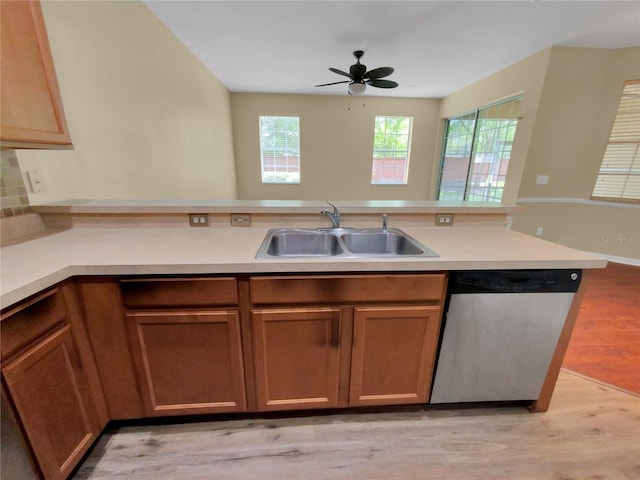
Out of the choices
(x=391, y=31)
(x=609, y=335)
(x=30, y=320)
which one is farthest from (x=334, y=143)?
(x=30, y=320)

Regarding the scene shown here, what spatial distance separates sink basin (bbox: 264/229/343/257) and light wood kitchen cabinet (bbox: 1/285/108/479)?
38.0 inches

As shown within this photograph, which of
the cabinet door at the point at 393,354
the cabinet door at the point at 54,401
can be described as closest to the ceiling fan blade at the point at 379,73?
the cabinet door at the point at 393,354

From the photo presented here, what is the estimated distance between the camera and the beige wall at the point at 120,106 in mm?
1569

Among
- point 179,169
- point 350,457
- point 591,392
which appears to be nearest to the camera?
point 350,457

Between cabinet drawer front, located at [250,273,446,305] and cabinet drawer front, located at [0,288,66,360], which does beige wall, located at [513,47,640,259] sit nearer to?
cabinet drawer front, located at [250,273,446,305]

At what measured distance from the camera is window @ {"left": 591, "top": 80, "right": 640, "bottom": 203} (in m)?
3.30

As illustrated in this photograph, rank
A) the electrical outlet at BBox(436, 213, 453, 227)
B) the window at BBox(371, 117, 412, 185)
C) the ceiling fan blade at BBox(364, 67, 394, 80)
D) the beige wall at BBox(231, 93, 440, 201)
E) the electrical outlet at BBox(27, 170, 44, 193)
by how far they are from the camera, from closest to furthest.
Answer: the electrical outlet at BBox(27, 170, 44, 193) → the electrical outlet at BBox(436, 213, 453, 227) → the ceiling fan blade at BBox(364, 67, 394, 80) → the beige wall at BBox(231, 93, 440, 201) → the window at BBox(371, 117, 412, 185)

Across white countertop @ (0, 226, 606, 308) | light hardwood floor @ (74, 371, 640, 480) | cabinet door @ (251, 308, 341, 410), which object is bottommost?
light hardwood floor @ (74, 371, 640, 480)

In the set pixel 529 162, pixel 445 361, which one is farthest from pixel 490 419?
pixel 529 162

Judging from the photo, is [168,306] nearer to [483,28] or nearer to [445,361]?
[445,361]

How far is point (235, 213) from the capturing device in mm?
1620

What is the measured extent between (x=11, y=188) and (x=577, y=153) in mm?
5513

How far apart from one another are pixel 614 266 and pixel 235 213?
15.7ft

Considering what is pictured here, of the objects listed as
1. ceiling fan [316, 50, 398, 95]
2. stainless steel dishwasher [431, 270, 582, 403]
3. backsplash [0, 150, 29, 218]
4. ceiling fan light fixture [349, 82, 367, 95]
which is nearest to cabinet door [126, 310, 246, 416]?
backsplash [0, 150, 29, 218]
